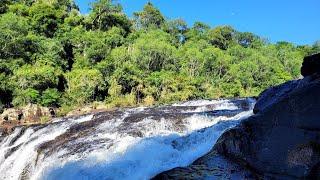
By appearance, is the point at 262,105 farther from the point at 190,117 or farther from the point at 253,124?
the point at 190,117

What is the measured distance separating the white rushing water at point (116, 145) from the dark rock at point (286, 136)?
5.44 m

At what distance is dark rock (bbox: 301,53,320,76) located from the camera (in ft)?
33.5

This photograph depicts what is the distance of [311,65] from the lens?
10.3m

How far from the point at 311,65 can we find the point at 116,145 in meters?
10.8

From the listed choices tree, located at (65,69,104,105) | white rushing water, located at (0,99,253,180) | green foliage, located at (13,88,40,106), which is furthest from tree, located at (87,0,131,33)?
white rushing water, located at (0,99,253,180)

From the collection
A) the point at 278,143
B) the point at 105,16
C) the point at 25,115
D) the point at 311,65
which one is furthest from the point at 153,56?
the point at 278,143

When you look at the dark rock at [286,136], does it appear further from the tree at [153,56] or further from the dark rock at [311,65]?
the tree at [153,56]

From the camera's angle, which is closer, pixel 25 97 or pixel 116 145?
pixel 116 145

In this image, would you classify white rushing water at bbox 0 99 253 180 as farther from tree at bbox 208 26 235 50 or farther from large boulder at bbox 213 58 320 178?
tree at bbox 208 26 235 50

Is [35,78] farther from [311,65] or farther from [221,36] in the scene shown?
[221,36]

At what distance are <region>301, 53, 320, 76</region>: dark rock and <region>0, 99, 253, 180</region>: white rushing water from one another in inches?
227

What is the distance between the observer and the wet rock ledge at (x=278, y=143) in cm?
851

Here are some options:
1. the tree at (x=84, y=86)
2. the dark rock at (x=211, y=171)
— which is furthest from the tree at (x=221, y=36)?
the dark rock at (x=211, y=171)

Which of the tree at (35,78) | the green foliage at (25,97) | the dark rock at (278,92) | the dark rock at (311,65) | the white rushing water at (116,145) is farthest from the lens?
the tree at (35,78)
